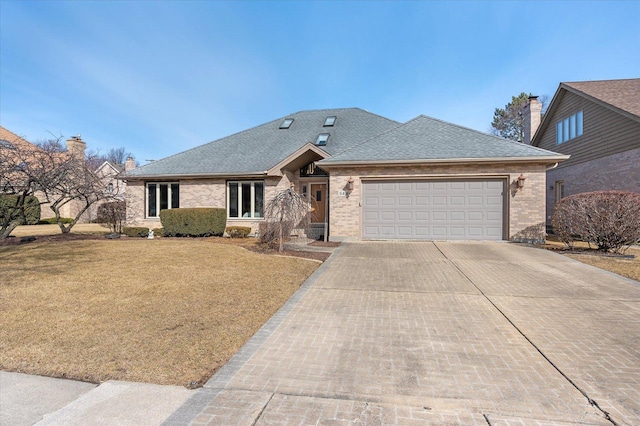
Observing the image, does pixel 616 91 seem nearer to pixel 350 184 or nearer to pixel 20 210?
pixel 350 184

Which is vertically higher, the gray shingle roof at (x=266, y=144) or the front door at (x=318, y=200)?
the gray shingle roof at (x=266, y=144)

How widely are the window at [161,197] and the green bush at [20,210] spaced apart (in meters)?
4.66

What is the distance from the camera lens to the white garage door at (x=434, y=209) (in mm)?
12617

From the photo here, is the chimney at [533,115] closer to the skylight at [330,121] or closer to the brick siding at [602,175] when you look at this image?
the brick siding at [602,175]

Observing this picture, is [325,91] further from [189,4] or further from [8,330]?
[8,330]

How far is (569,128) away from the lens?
1820 cm

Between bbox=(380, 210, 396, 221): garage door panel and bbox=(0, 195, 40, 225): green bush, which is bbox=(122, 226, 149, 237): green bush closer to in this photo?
bbox=(0, 195, 40, 225): green bush

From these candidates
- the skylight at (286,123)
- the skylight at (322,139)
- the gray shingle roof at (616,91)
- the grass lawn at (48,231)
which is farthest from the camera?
the skylight at (286,123)

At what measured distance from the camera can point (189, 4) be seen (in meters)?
11.7

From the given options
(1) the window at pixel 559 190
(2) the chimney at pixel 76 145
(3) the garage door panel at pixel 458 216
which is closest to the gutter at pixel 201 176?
(2) the chimney at pixel 76 145

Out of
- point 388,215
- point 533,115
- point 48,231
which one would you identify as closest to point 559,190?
point 533,115

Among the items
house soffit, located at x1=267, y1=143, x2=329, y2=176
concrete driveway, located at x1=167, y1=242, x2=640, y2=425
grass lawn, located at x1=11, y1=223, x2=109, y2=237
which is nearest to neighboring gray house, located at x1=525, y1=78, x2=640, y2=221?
concrete driveway, located at x1=167, y1=242, x2=640, y2=425

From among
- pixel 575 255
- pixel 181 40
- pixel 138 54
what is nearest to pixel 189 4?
pixel 181 40

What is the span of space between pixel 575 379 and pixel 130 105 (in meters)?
25.6
